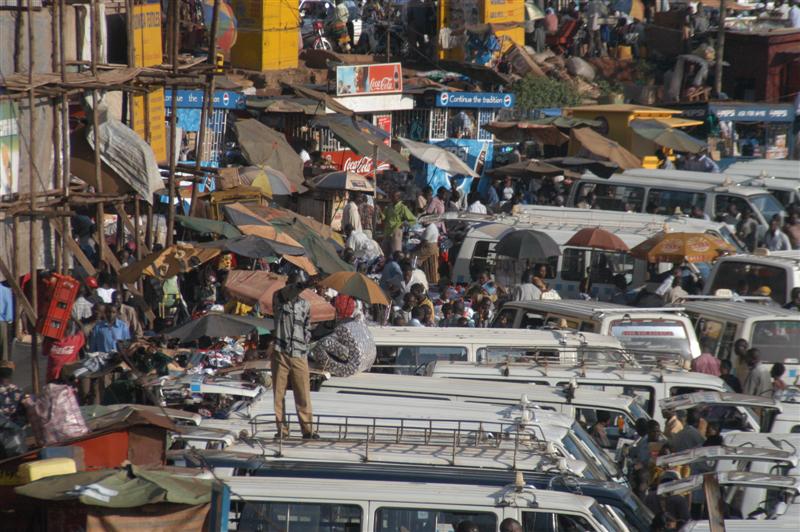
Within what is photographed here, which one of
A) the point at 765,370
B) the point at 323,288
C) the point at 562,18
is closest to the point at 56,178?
the point at 323,288

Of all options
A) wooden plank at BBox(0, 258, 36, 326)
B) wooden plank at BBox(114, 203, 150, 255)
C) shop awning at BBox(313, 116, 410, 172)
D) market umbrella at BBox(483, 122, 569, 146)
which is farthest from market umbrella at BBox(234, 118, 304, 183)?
wooden plank at BBox(0, 258, 36, 326)

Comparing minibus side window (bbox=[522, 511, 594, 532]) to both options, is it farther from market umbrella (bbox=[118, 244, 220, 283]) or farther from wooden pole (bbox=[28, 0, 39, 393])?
market umbrella (bbox=[118, 244, 220, 283])

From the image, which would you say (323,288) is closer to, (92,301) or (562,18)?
(92,301)

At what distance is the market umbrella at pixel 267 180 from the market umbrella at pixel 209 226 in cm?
300

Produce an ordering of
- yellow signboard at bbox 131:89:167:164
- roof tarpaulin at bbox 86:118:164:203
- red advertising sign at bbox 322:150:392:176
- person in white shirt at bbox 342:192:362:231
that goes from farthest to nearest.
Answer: red advertising sign at bbox 322:150:392:176 < person in white shirt at bbox 342:192:362:231 < yellow signboard at bbox 131:89:167:164 < roof tarpaulin at bbox 86:118:164:203

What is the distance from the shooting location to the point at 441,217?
68.6 feet

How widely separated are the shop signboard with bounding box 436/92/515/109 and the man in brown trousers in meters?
20.0

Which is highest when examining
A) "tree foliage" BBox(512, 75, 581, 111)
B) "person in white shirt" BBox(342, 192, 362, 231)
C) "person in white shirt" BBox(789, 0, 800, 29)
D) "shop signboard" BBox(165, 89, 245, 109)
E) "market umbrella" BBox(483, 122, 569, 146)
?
"person in white shirt" BBox(789, 0, 800, 29)

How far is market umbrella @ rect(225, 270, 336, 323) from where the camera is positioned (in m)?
14.5

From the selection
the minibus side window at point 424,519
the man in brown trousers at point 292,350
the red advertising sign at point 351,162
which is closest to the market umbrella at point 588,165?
the red advertising sign at point 351,162

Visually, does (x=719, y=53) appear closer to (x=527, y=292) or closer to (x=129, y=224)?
(x=527, y=292)

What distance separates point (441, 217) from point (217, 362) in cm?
853

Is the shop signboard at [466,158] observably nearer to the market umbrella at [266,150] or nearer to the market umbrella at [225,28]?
the market umbrella at [225,28]

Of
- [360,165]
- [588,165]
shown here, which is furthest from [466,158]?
[588,165]
